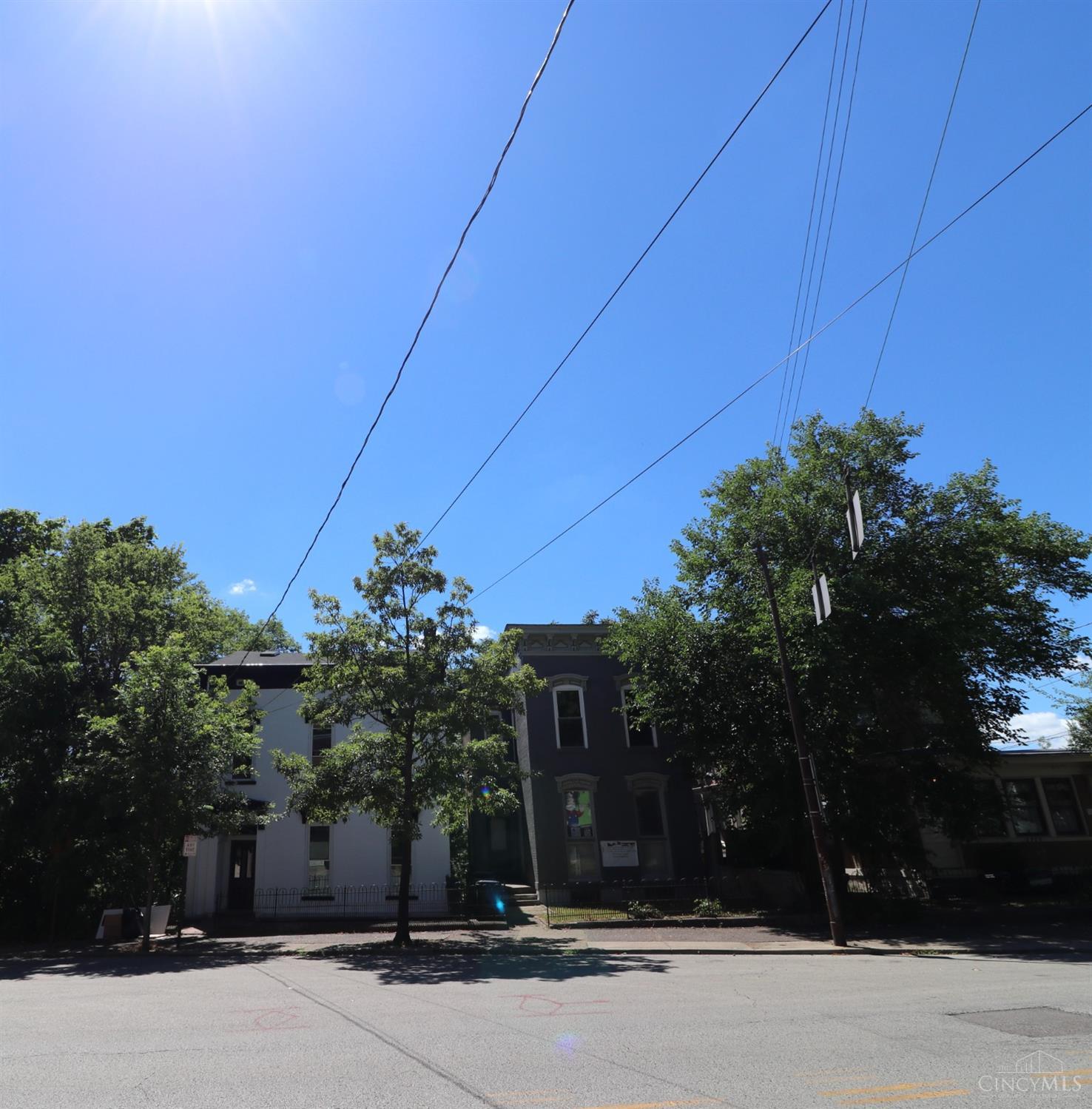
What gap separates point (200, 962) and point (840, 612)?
54.4 feet

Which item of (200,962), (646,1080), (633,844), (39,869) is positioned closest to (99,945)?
(39,869)

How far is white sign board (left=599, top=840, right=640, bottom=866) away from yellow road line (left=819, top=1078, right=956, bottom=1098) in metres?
20.9

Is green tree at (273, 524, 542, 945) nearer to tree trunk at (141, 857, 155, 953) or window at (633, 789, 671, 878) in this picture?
tree trunk at (141, 857, 155, 953)

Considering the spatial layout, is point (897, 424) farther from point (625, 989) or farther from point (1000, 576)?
point (625, 989)

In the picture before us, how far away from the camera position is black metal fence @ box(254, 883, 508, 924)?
23609 millimetres

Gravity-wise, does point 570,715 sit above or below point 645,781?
above

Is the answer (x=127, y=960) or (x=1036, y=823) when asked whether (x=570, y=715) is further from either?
(x=1036, y=823)

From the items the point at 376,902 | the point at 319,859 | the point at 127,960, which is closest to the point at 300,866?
the point at 319,859

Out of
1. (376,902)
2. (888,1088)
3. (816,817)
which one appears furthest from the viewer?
(376,902)

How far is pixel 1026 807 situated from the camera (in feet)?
92.8

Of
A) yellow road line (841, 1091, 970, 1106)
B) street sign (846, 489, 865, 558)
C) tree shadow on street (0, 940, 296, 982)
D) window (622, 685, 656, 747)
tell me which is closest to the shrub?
window (622, 685, 656, 747)

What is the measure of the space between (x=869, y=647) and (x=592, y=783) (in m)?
11.0

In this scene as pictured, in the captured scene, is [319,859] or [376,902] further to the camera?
[319,859]

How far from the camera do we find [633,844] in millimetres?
26156
